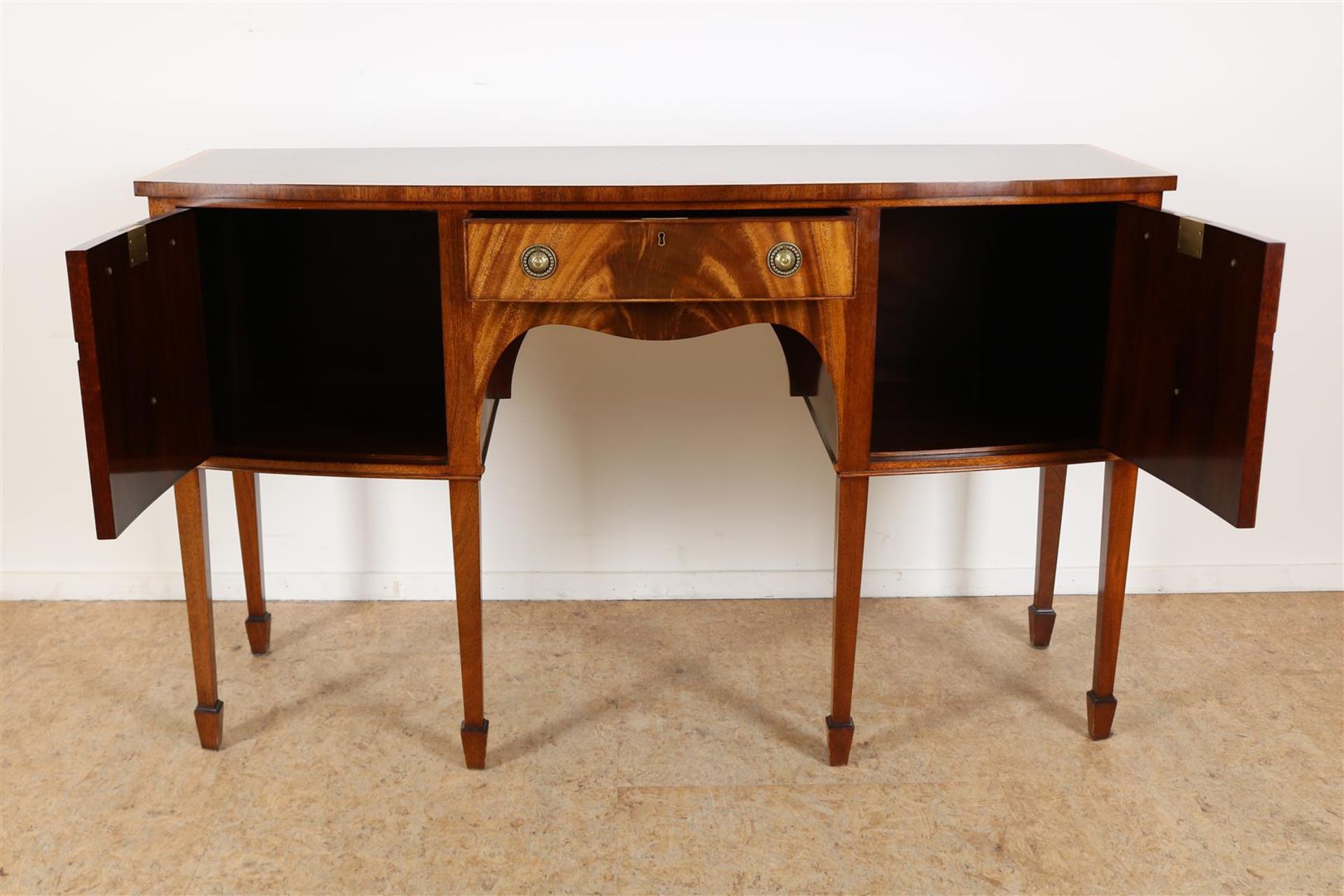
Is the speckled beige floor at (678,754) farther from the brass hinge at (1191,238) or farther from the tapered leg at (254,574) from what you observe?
the brass hinge at (1191,238)

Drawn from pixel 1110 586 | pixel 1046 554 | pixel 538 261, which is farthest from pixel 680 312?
pixel 1046 554

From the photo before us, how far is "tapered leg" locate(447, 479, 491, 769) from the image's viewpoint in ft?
5.84

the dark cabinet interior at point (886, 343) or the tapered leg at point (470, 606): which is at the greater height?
the dark cabinet interior at point (886, 343)

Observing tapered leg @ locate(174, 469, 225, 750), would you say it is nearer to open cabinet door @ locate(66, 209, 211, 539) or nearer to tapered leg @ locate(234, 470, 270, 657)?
open cabinet door @ locate(66, 209, 211, 539)

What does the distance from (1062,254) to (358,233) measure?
3.60 feet

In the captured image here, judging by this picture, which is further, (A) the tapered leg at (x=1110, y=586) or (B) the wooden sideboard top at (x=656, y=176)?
(A) the tapered leg at (x=1110, y=586)

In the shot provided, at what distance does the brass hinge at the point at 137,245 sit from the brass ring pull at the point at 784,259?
0.75m

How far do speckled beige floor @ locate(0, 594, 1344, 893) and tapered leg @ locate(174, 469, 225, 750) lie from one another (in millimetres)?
59

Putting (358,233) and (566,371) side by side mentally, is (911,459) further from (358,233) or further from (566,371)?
(358,233)

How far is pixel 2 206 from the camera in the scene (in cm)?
226

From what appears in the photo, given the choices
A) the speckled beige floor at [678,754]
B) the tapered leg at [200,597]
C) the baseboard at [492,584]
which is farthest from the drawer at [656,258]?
the baseboard at [492,584]

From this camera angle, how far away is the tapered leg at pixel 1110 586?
6.22ft

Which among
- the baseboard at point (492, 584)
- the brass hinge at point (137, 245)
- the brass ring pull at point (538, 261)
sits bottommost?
the baseboard at point (492, 584)

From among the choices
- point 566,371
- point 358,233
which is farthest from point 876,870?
point 358,233
